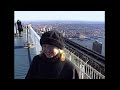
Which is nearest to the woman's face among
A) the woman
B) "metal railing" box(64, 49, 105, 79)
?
the woman

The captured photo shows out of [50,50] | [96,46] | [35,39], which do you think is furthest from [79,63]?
[35,39]

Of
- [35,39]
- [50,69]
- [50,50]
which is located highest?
[35,39]

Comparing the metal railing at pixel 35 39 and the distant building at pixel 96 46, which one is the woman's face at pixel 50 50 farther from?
the distant building at pixel 96 46

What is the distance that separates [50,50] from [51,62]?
0.16m

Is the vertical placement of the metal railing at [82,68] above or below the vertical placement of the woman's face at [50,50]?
below

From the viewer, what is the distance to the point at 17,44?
3.11 meters

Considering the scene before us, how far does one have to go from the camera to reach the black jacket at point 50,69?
3.03m

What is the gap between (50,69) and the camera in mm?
3066

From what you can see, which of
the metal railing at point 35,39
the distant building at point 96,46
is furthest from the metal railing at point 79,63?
the distant building at point 96,46

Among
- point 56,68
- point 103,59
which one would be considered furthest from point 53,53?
point 103,59

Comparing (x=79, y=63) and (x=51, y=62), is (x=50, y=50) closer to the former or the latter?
(x=51, y=62)

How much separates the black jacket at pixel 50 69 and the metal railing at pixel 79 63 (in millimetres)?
64
